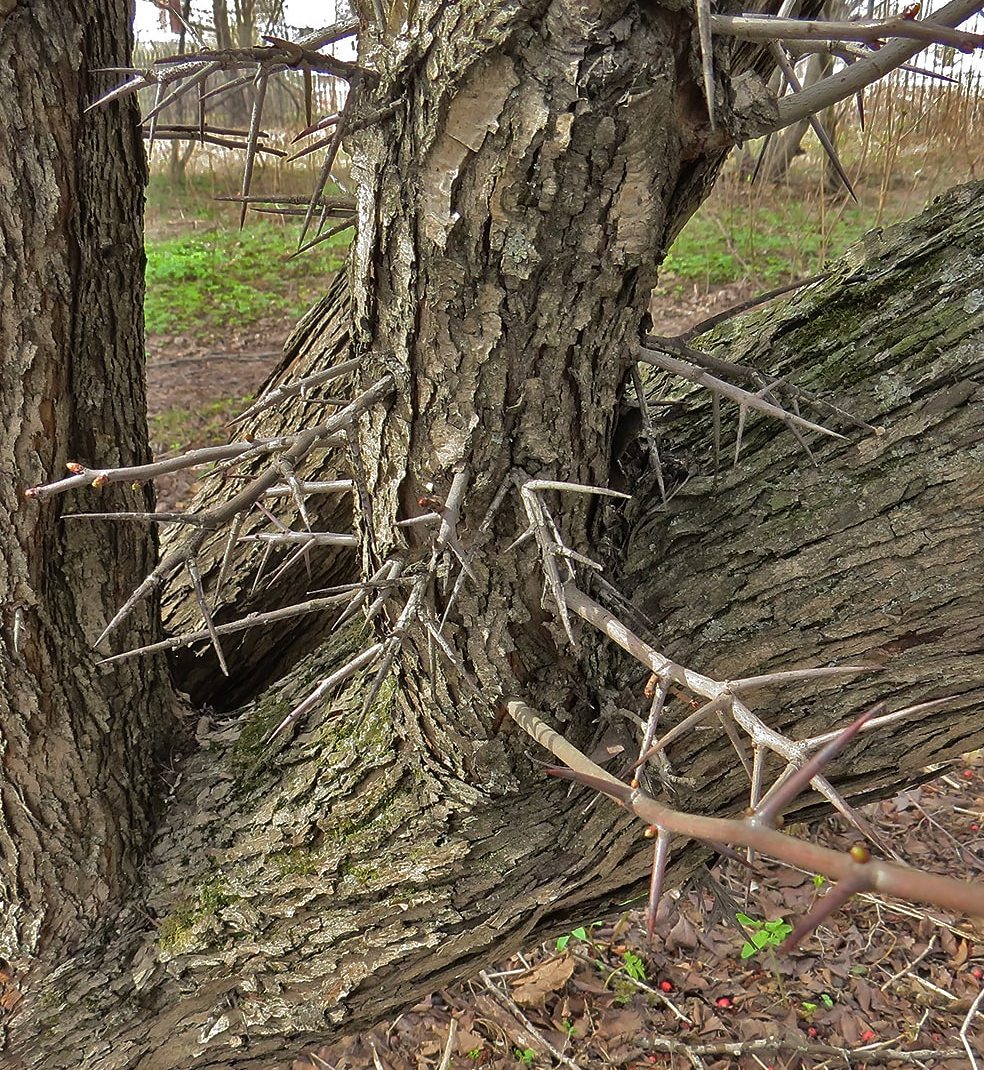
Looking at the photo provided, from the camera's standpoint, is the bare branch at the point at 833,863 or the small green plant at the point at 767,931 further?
the small green plant at the point at 767,931

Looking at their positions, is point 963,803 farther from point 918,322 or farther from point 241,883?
point 241,883

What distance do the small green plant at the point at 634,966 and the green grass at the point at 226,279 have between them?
656 centimetres

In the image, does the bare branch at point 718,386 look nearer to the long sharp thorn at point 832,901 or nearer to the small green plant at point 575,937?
the long sharp thorn at point 832,901

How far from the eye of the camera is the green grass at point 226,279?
7.86 meters

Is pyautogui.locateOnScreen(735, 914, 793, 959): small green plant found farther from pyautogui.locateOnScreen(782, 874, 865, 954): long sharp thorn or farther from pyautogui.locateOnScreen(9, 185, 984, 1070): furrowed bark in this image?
pyautogui.locateOnScreen(782, 874, 865, 954): long sharp thorn

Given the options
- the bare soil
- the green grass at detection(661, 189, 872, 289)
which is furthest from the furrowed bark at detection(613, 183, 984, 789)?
the green grass at detection(661, 189, 872, 289)

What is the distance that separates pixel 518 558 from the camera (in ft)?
4.39

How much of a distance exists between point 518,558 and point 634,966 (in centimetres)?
238

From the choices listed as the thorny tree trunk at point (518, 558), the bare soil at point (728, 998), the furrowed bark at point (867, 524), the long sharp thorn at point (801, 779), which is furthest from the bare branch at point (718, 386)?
the bare soil at point (728, 998)

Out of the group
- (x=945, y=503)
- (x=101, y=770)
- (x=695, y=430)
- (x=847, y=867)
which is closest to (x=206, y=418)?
(x=101, y=770)

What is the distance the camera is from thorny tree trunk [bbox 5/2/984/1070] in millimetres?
1061

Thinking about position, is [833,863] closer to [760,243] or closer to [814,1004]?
[814,1004]

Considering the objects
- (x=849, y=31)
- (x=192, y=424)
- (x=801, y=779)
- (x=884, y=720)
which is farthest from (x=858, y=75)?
(x=192, y=424)

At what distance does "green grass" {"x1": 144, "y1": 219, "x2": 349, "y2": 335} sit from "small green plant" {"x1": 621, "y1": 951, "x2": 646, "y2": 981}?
6.56 meters
